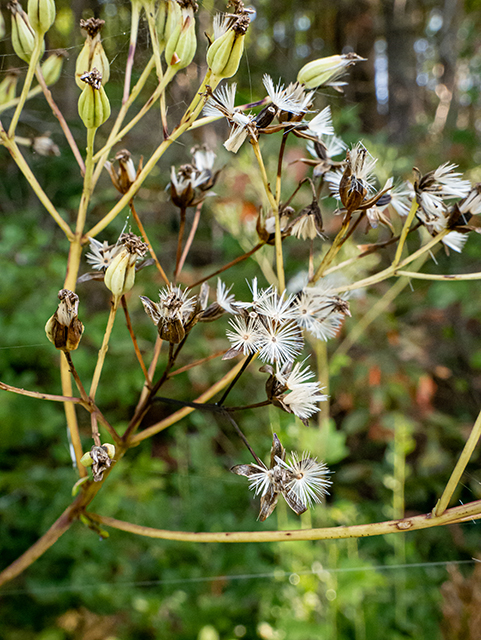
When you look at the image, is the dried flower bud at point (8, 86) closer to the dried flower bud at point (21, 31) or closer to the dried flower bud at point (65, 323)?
the dried flower bud at point (21, 31)

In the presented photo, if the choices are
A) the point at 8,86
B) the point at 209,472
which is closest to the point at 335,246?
the point at 8,86

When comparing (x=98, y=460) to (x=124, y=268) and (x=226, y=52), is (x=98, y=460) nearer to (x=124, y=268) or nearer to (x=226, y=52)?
(x=124, y=268)

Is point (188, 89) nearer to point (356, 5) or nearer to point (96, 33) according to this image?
point (96, 33)

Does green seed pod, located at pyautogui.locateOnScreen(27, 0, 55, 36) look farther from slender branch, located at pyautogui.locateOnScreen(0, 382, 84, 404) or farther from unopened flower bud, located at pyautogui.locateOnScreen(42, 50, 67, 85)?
slender branch, located at pyautogui.locateOnScreen(0, 382, 84, 404)

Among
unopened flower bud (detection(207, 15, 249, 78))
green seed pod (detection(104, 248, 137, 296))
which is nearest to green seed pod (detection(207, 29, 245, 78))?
unopened flower bud (detection(207, 15, 249, 78))

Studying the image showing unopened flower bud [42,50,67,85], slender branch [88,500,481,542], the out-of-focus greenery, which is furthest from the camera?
the out-of-focus greenery

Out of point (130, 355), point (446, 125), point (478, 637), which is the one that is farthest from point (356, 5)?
point (478, 637)
